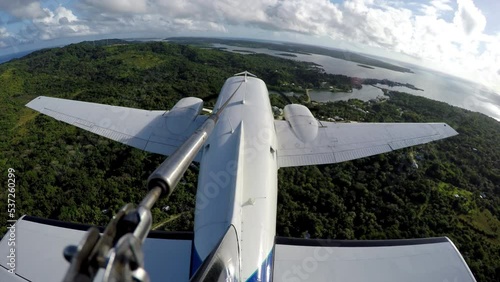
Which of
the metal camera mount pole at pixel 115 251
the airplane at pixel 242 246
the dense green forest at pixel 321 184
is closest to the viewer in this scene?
the metal camera mount pole at pixel 115 251

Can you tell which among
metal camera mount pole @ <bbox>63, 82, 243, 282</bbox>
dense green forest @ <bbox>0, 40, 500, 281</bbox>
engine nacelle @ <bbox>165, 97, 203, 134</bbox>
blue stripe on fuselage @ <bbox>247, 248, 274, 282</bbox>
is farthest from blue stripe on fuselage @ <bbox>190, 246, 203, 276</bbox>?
dense green forest @ <bbox>0, 40, 500, 281</bbox>

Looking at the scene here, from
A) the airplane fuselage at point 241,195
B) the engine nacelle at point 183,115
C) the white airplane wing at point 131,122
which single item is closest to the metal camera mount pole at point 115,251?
the airplane fuselage at point 241,195

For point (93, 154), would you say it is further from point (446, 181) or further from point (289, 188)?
point (446, 181)

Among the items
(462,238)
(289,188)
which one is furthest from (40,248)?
(462,238)

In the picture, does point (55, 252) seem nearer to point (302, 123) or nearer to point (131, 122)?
point (131, 122)

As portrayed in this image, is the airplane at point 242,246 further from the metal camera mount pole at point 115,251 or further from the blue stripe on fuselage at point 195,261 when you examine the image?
the metal camera mount pole at point 115,251
